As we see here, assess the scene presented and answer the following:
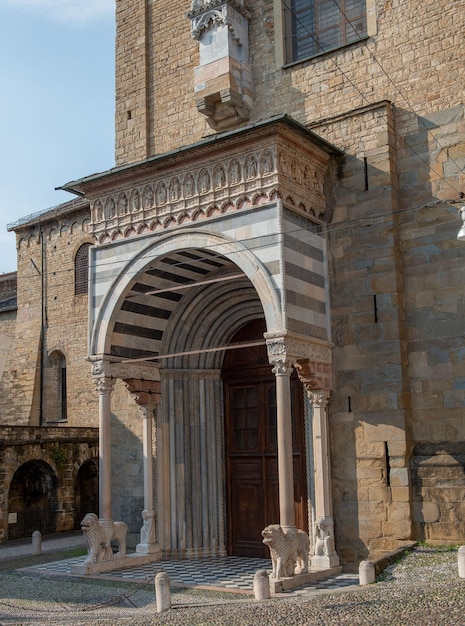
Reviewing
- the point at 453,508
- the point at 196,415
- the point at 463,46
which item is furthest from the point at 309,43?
the point at 453,508

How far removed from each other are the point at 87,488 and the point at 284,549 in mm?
13782

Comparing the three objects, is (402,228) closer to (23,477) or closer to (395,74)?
(395,74)

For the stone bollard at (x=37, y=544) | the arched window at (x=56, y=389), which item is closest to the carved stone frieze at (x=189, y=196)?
the stone bollard at (x=37, y=544)

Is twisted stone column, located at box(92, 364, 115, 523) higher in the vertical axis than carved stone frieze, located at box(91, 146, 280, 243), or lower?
lower

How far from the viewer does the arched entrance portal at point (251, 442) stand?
44.4 feet

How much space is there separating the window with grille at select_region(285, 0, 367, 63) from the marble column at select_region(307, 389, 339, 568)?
20.2 feet

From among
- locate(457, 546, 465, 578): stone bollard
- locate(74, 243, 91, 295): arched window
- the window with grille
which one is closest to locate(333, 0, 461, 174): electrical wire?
the window with grille

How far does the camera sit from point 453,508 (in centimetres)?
1104

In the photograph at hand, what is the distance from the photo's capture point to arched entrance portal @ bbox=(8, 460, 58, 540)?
2094 cm

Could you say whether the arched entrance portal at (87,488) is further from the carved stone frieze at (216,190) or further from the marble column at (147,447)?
the carved stone frieze at (216,190)

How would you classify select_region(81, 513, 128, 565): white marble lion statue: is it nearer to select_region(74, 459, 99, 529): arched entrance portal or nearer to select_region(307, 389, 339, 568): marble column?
select_region(307, 389, 339, 568): marble column

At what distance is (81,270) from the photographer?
2667cm

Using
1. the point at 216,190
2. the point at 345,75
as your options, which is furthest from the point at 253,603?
the point at 345,75

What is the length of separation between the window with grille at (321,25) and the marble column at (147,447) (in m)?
6.45
